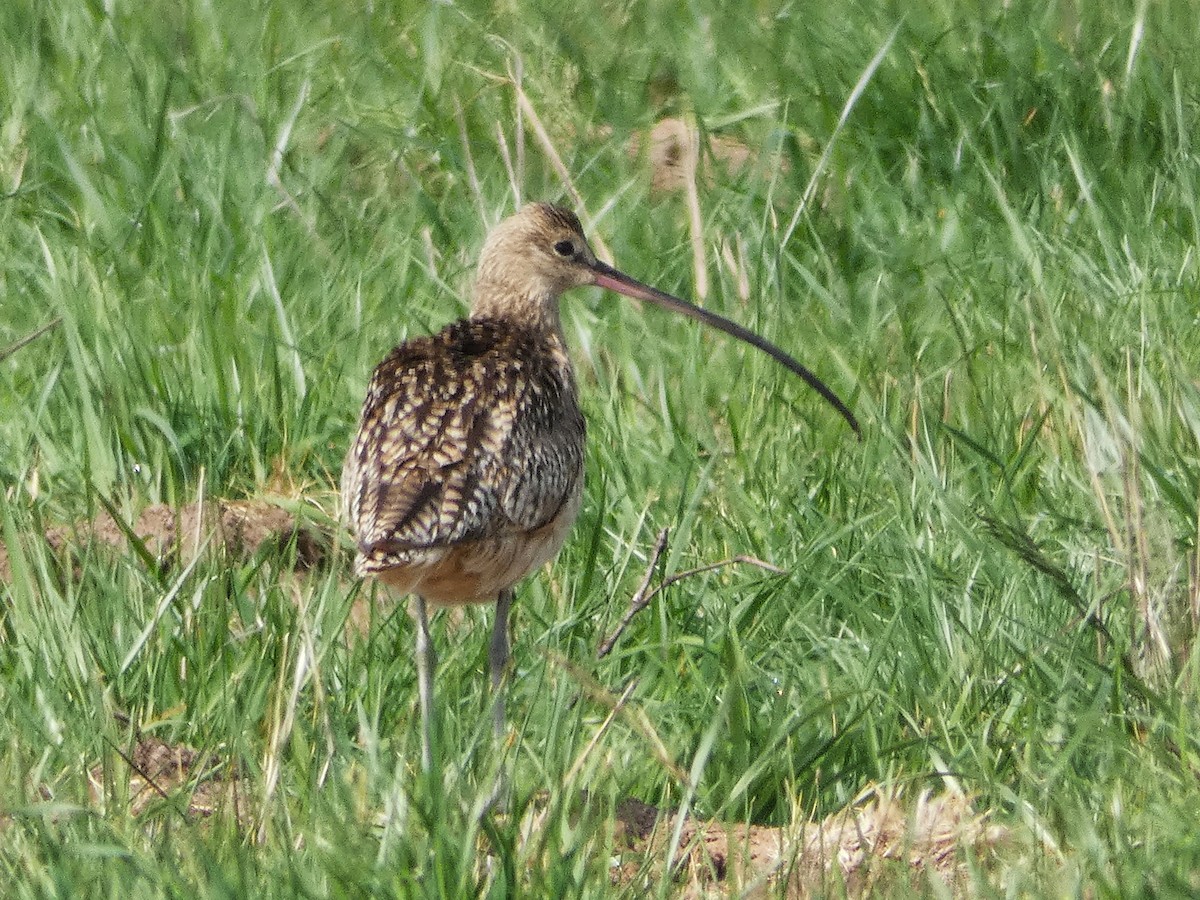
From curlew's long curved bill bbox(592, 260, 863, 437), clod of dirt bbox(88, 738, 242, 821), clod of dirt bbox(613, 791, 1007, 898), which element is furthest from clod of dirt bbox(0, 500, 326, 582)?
clod of dirt bbox(613, 791, 1007, 898)

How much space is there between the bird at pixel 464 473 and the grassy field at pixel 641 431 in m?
0.17

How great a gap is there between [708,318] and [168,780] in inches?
88.5

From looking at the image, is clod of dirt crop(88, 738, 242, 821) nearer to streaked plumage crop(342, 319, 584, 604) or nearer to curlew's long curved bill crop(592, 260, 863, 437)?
streaked plumage crop(342, 319, 584, 604)

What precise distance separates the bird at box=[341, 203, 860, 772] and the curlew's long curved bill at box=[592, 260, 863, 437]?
519 mm

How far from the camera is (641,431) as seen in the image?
6074 mm

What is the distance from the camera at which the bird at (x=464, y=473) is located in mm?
4676

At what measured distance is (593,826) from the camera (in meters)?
3.63

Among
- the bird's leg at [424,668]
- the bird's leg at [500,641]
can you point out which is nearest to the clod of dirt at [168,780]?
the bird's leg at [424,668]

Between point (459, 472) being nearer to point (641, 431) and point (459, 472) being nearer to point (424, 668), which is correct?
point (424, 668)

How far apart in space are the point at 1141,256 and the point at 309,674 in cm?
367

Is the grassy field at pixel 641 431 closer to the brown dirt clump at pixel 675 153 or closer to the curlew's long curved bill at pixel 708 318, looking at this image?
the brown dirt clump at pixel 675 153

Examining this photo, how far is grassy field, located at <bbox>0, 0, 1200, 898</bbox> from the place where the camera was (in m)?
3.85

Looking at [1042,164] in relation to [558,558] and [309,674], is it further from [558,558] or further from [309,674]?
[309,674]

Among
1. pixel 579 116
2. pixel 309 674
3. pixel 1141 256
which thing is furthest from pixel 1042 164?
pixel 309 674
